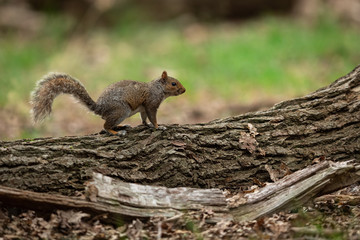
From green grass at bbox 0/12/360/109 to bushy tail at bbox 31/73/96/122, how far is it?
3514mm

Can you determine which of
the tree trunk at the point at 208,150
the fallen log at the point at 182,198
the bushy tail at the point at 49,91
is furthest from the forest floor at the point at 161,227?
the bushy tail at the point at 49,91

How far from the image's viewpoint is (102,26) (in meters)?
13.3

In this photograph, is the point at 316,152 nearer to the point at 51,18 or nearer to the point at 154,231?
the point at 154,231

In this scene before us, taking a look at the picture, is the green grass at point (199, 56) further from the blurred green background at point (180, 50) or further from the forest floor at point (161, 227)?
the forest floor at point (161, 227)

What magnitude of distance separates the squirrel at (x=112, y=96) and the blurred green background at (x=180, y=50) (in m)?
1.89

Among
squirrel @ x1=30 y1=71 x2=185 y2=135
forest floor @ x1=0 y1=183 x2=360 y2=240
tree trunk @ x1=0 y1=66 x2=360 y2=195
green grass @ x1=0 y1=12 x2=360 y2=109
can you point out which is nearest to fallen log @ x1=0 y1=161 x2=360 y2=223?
forest floor @ x1=0 y1=183 x2=360 y2=240

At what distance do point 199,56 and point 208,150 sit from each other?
7.00 meters

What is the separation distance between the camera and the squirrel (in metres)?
3.70

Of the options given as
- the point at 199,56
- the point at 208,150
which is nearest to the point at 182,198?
the point at 208,150

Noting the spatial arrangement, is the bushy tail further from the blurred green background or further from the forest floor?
the blurred green background

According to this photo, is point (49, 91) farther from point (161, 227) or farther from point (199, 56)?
point (199, 56)

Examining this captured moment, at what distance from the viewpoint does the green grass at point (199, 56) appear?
841 cm

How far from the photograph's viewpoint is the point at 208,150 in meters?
3.57

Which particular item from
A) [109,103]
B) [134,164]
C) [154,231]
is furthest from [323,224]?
[109,103]
